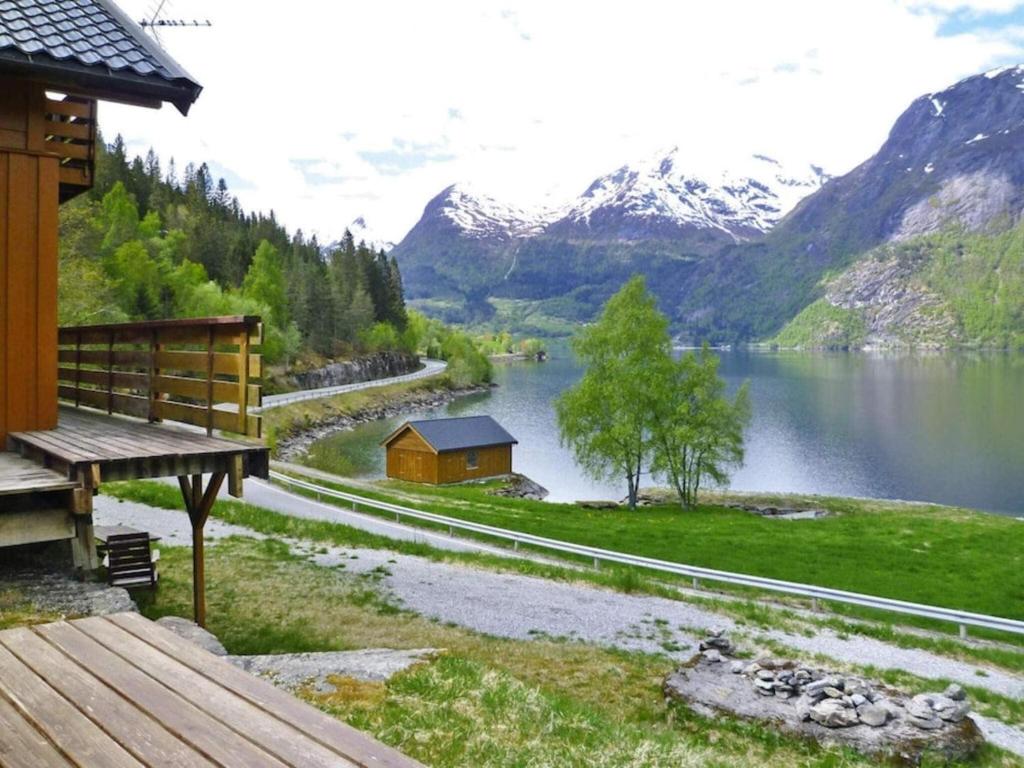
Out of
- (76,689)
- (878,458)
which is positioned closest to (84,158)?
(76,689)

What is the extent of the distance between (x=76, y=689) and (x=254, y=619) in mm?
11008

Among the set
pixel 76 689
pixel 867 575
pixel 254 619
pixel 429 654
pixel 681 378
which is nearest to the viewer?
pixel 76 689

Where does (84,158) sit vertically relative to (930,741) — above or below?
above

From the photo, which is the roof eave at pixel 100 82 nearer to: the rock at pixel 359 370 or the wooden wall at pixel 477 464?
the wooden wall at pixel 477 464

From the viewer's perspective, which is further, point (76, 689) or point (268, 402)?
point (268, 402)

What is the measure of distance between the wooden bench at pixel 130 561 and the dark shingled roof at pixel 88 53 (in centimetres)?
829

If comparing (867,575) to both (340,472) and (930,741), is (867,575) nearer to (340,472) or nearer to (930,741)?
(930,741)

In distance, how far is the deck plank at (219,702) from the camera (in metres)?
3.33

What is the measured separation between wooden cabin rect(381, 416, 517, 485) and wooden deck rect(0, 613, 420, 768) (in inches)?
1849

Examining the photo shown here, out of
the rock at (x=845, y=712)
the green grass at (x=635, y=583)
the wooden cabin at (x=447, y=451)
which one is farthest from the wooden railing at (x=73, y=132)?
the wooden cabin at (x=447, y=451)

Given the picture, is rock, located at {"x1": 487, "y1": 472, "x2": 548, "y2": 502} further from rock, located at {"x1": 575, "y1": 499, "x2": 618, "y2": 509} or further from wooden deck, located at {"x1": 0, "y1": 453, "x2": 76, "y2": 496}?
wooden deck, located at {"x1": 0, "y1": 453, "x2": 76, "y2": 496}

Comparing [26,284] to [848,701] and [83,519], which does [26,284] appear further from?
[848,701]

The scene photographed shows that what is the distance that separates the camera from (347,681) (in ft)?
27.6

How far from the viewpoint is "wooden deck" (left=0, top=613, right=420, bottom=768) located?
3260 mm
